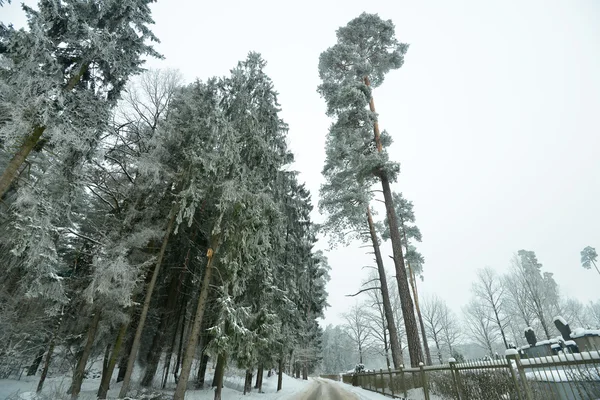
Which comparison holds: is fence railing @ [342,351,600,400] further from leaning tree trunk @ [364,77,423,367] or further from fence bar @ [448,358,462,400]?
leaning tree trunk @ [364,77,423,367]

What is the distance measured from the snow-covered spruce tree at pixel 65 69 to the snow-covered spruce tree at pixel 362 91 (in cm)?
820

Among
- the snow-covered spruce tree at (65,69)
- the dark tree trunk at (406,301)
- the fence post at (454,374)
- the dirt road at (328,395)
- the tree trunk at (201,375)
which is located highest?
the snow-covered spruce tree at (65,69)

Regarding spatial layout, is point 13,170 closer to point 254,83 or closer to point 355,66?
point 254,83

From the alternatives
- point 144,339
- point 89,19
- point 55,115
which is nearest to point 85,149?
point 55,115

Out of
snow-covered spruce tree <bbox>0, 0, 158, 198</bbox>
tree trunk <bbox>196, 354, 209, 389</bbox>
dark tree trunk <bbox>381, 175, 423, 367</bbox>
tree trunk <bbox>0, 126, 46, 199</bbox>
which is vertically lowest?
tree trunk <bbox>196, 354, 209, 389</bbox>

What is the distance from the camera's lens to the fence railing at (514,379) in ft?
10.8

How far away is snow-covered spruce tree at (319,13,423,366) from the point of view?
10.8 m

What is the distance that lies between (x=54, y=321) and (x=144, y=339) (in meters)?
4.47

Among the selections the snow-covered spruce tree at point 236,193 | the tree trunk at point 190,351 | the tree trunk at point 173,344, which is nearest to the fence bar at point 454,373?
the snow-covered spruce tree at point 236,193

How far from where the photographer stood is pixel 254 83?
11.4 m

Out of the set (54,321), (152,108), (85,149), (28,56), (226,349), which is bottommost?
(226,349)

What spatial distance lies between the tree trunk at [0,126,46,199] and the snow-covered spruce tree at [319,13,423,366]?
33.9 ft

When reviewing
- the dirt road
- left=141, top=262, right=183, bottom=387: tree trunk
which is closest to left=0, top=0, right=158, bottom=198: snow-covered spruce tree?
left=141, top=262, right=183, bottom=387: tree trunk

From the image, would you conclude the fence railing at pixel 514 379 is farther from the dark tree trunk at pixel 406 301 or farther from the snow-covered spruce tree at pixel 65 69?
the snow-covered spruce tree at pixel 65 69
